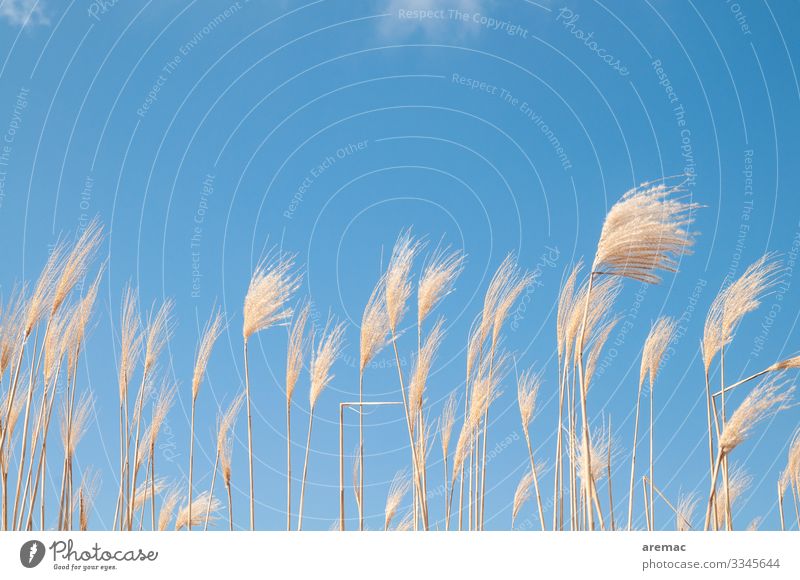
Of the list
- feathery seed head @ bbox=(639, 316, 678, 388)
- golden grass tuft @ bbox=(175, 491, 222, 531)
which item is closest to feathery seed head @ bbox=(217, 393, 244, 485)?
golden grass tuft @ bbox=(175, 491, 222, 531)

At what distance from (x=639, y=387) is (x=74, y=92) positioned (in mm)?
3927

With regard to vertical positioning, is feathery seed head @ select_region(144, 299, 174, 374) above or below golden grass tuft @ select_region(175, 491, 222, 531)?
above

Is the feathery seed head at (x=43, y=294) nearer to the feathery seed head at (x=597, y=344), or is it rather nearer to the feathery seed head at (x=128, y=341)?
the feathery seed head at (x=128, y=341)

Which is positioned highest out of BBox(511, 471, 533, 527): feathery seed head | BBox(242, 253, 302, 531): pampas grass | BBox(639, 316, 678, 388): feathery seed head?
BBox(242, 253, 302, 531): pampas grass

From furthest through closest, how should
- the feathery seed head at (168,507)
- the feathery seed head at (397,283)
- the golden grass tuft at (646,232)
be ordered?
the feathery seed head at (168,507) → the feathery seed head at (397,283) → the golden grass tuft at (646,232)

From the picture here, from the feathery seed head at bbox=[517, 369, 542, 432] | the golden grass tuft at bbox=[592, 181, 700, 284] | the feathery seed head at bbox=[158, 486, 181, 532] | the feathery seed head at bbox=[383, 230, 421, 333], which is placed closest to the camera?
the golden grass tuft at bbox=[592, 181, 700, 284]

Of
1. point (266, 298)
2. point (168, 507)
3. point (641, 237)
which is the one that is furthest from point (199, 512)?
point (641, 237)

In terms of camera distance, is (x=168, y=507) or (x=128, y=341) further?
(x=168, y=507)

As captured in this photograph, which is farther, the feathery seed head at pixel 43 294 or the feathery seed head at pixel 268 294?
the feathery seed head at pixel 268 294

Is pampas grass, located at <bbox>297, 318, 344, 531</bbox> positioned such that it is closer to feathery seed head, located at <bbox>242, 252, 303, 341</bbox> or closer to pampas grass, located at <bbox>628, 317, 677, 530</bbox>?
feathery seed head, located at <bbox>242, 252, 303, 341</bbox>

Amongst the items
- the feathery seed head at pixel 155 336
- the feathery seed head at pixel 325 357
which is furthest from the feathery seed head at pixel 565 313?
the feathery seed head at pixel 155 336

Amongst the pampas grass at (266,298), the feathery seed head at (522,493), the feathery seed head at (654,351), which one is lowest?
the feathery seed head at (522,493)

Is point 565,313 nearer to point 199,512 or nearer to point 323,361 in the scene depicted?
point 323,361

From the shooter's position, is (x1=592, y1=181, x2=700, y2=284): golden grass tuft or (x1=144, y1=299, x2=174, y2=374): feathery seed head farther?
(x1=144, y1=299, x2=174, y2=374): feathery seed head
